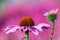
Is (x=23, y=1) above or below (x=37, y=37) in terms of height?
above

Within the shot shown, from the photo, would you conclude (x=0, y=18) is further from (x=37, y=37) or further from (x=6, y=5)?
(x=37, y=37)

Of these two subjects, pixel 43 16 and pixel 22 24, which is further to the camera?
pixel 43 16

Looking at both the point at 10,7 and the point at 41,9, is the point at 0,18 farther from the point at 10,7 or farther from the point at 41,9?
the point at 41,9

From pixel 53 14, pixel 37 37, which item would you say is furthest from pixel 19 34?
pixel 53 14

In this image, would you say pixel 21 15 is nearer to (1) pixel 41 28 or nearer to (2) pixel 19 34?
(2) pixel 19 34

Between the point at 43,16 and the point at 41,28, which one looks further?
the point at 43,16

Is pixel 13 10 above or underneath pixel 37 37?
above

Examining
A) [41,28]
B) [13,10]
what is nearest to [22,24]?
[41,28]

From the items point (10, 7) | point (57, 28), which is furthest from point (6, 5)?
point (57, 28)
